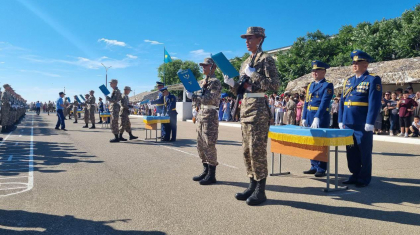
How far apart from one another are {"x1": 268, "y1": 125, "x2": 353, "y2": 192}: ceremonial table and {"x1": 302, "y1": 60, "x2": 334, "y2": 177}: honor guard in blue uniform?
778 mm

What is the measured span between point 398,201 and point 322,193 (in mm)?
1014

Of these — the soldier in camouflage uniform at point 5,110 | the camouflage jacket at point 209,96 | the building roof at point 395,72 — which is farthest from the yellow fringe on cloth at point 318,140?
the soldier in camouflage uniform at point 5,110

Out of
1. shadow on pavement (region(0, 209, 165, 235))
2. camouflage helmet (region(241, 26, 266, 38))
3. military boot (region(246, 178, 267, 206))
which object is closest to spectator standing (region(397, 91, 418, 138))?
camouflage helmet (region(241, 26, 266, 38))

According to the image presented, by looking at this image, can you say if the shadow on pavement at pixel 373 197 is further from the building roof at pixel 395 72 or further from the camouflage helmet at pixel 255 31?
the building roof at pixel 395 72

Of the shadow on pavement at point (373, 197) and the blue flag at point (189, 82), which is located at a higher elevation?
the blue flag at point (189, 82)

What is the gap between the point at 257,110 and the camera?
4.25 meters

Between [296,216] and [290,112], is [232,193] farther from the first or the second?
[290,112]

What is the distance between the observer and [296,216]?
12.3 ft

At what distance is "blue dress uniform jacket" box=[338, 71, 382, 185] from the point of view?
503 cm

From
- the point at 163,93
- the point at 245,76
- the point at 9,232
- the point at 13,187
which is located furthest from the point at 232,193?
the point at 163,93

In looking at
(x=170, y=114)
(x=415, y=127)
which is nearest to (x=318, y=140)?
(x=170, y=114)

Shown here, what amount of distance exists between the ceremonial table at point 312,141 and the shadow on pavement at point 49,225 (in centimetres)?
266

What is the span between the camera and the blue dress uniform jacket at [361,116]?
16.5ft

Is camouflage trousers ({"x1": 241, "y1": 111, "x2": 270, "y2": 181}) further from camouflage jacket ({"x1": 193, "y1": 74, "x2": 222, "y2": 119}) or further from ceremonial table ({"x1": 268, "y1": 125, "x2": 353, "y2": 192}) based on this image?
camouflage jacket ({"x1": 193, "y1": 74, "x2": 222, "y2": 119})
